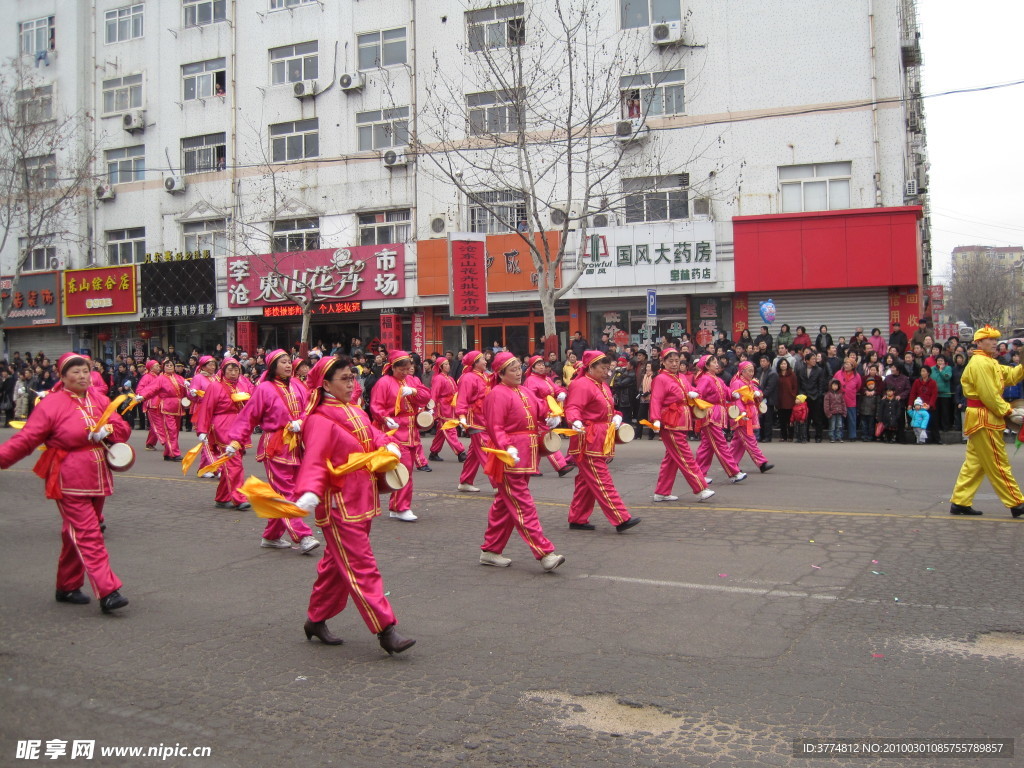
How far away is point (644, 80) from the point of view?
24.4 m

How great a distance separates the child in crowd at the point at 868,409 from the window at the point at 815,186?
26.8 feet

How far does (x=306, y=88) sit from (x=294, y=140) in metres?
1.72

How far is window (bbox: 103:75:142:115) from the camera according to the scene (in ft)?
105

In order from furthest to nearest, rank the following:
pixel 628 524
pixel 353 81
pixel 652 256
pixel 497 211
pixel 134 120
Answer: pixel 134 120 < pixel 353 81 < pixel 497 211 < pixel 652 256 < pixel 628 524

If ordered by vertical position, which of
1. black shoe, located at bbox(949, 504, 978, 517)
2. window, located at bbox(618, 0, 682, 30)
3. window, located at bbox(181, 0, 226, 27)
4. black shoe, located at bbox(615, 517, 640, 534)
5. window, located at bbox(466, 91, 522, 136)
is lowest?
black shoe, located at bbox(949, 504, 978, 517)

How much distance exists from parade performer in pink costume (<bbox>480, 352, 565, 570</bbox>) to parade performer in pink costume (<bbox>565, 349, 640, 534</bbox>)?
29.7 inches

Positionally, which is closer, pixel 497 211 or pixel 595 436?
pixel 595 436

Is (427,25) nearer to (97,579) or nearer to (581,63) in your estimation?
(581,63)

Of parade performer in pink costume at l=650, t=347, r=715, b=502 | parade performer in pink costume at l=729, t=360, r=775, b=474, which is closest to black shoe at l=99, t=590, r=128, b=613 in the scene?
parade performer in pink costume at l=650, t=347, r=715, b=502

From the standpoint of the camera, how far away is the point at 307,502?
4727 millimetres

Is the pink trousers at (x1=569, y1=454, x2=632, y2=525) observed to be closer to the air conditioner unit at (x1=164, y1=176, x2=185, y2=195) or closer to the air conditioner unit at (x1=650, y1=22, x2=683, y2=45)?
the air conditioner unit at (x1=650, y1=22, x2=683, y2=45)

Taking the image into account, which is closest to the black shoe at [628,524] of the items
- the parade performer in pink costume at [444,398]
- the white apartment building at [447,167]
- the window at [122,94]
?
the parade performer in pink costume at [444,398]

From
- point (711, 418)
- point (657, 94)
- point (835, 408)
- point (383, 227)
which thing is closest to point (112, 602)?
point (711, 418)

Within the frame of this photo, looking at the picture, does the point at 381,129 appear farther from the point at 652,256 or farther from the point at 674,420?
the point at 674,420
